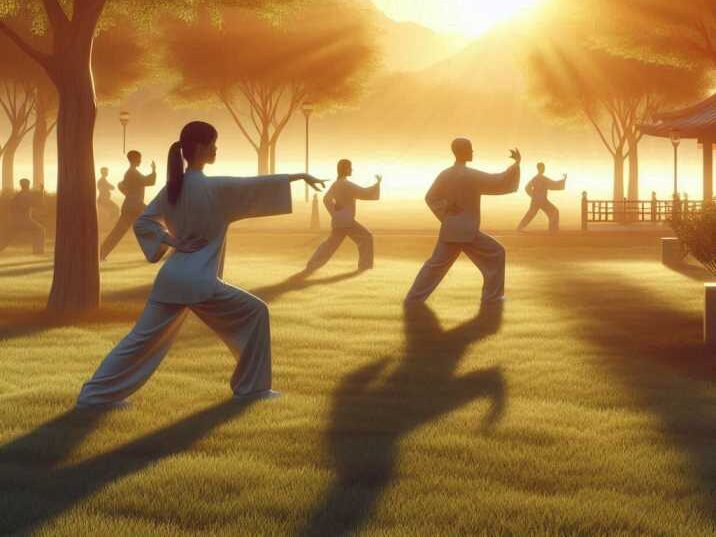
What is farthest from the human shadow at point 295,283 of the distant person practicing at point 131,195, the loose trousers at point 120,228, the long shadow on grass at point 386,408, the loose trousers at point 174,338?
the loose trousers at point 174,338

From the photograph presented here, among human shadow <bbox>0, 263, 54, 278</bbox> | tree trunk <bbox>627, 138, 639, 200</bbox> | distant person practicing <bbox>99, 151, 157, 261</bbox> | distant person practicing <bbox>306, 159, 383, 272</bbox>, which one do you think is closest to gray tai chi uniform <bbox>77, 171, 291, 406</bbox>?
distant person practicing <bbox>306, 159, 383, 272</bbox>

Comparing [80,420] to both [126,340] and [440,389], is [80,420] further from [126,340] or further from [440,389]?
[440,389]

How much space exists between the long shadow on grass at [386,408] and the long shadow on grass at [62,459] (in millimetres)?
855

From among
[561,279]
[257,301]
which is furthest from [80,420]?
[561,279]

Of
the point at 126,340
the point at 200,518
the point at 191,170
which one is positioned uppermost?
the point at 191,170

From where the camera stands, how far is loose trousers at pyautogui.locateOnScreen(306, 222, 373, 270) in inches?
795

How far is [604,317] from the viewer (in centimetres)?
1377

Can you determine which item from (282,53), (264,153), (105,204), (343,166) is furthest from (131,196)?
(264,153)

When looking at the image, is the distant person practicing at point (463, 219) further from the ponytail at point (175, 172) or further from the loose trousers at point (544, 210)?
the loose trousers at point (544, 210)

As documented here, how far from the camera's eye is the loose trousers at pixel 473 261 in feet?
48.0

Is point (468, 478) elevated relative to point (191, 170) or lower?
lower

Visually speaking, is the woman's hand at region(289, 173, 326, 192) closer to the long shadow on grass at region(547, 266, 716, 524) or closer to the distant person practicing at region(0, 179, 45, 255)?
the long shadow on grass at region(547, 266, 716, 524)

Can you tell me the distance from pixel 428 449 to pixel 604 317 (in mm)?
7273

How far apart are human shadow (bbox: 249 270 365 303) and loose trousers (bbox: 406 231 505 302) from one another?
6.94ft
